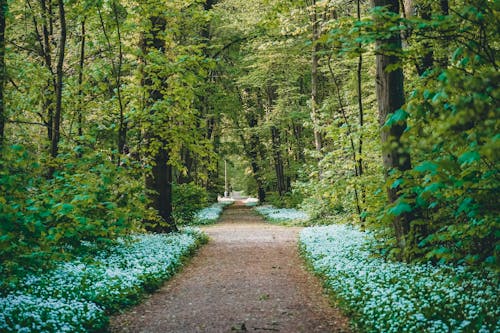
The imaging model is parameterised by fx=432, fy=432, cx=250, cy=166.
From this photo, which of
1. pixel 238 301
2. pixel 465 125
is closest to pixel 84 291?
pixel 238 301

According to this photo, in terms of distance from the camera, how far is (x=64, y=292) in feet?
21.4

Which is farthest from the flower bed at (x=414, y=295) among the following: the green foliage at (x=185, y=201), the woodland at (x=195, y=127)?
the green foliage at (x=185, y=201)

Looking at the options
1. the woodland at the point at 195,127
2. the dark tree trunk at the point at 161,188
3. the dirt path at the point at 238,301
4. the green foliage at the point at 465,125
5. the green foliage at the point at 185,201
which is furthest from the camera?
the green foliage at the point at 185,201

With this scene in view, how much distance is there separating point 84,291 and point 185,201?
15895mm

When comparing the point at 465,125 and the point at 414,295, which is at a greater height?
the point at 465,125

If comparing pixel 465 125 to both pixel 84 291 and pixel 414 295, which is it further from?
pixel 84 291

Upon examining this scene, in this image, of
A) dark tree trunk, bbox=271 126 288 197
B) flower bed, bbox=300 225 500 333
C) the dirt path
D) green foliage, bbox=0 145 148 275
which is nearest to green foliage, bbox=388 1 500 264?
flower bed, bbox=300 225 500 333

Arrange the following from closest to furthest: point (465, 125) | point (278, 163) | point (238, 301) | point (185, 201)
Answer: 1. point (465, 125)
2. point (238, 301)
3. point (185, 201)
4. point (278, 163)

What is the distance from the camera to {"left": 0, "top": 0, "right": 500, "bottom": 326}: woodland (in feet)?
13.1

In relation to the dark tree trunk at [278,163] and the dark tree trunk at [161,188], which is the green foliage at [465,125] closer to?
the dark tree trunk at [161,188]

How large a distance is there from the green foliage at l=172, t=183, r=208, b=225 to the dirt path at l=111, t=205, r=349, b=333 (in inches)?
382

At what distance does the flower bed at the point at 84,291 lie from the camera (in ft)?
17.4

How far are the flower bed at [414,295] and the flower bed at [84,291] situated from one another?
12.0 ft

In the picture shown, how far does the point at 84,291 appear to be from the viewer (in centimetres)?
677
